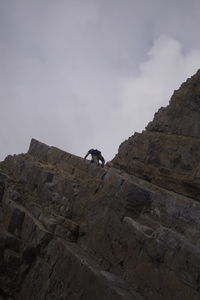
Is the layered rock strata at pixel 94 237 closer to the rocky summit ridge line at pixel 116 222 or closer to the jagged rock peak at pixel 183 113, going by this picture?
the rocky summit ridge line at pixel 116 222

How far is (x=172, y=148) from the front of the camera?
1714 cm

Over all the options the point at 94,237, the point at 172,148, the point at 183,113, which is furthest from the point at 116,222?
the point at 183,113

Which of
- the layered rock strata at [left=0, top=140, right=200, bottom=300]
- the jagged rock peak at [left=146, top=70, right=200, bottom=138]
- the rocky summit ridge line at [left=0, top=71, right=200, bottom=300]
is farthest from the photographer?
the jagged rock peak at [left=146, top=70, right=200, bottom=138]

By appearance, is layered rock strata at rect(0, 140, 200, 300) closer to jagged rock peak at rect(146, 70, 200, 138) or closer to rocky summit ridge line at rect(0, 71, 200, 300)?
rocky summit ridge line at rect(0, 71, 200, 300)

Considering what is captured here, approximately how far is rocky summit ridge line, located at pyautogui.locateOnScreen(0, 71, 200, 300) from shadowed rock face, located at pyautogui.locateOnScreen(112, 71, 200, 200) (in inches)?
1.8

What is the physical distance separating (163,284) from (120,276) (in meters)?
2.28

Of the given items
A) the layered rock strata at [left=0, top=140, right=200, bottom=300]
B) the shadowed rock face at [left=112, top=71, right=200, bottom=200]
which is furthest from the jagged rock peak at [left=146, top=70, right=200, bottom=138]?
the layered rock strata at [left=0, top=140, right=200, bottom=300]

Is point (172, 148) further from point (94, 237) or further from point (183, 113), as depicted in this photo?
point (94, 237)

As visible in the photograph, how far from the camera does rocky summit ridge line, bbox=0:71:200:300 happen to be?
12.4 m

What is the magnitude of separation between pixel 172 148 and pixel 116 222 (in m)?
4.30

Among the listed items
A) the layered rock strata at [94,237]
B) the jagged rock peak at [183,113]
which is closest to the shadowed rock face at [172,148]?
the jagged rock peak at [183,113]

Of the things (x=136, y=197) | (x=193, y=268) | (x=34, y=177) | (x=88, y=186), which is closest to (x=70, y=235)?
(x=88, y=186)

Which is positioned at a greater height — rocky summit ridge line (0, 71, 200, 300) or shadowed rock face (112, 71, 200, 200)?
shadowed rock face (112, 71, 200, 200)

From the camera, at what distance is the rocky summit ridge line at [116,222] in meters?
12.4
